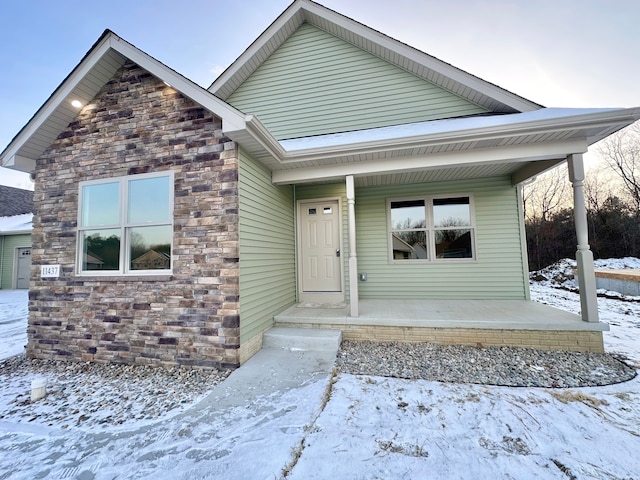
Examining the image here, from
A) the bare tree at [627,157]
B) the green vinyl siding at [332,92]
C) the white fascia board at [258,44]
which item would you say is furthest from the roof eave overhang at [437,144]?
the bare tree at [627,157]

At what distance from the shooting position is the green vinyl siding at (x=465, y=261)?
545cm

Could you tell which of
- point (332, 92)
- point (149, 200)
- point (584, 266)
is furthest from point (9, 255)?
point (584, 266)

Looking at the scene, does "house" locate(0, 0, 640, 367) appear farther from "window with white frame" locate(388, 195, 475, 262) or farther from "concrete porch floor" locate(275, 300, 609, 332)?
"window with white frame" locate(388, 195, 475, 262)

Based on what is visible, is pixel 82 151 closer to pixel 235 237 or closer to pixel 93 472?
pixel 235 237

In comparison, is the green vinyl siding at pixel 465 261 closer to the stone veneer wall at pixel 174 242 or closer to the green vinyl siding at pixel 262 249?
the green vinyl siding at pixel 262 249

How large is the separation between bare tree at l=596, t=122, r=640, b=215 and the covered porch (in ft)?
43.6

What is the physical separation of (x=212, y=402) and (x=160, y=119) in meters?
3.59

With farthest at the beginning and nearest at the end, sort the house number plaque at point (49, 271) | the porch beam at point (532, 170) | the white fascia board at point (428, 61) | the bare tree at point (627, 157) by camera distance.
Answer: the bare tree at point (627, 157) < the white fascia board at point (428, 61) < the porch beam at point (532, 170) < the house number plaque at point (49, 271)

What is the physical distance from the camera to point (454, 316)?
14.1 ft

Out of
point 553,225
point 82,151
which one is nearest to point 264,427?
point 82,151

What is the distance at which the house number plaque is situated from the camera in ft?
13.2

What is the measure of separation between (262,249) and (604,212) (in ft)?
52.8

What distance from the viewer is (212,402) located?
268 centimetres

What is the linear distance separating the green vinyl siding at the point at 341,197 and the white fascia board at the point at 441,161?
117 cm
